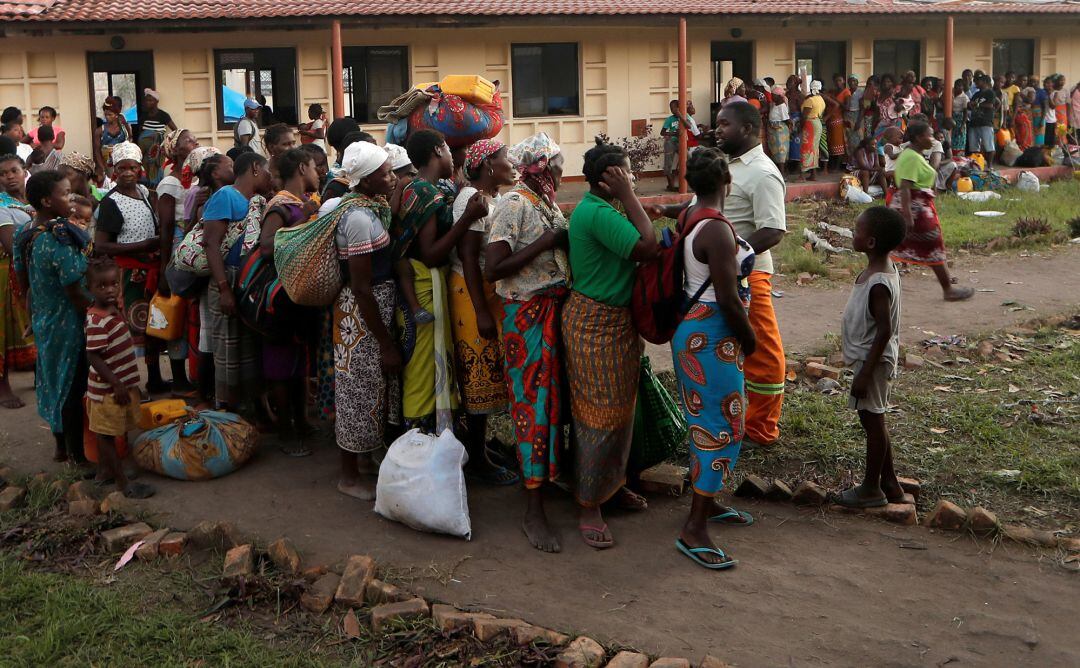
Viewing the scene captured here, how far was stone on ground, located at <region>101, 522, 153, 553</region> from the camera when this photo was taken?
4375mm

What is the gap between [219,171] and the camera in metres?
5.76

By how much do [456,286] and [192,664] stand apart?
187 centimetres

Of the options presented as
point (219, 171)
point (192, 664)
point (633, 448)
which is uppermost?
Result: point (219, 171)

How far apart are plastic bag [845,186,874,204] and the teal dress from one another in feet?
39.0

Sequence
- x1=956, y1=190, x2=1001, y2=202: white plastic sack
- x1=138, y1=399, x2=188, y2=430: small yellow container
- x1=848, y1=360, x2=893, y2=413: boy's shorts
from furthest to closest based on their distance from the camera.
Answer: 1. x1=956, y1=190, x2=1001, y2=202: white plastic sack
2. x1=138, y1=399, x2=188, y2=430: small yellow container
3. x1=848, y1=360, x2=893, y2=413: boy's shorts

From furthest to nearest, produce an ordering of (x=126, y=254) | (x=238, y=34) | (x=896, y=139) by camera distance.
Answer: (x=238, y=34) < (x=896, y=139) < (x=126, y=254)

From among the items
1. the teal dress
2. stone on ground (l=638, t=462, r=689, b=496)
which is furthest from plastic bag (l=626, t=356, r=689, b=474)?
the teal dress

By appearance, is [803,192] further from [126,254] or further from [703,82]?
[126,254]

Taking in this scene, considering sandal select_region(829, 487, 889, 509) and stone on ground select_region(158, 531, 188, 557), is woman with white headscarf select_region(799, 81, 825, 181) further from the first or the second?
stone on ground select_region(158, 531, 188, 557)

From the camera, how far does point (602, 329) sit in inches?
166

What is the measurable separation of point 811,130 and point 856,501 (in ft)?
43.9

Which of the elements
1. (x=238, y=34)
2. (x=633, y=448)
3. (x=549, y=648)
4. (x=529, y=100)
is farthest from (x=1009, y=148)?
(x=549, y=648)

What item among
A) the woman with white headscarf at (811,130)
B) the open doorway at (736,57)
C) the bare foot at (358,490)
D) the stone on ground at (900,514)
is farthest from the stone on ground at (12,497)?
the open doorway at (736,57)

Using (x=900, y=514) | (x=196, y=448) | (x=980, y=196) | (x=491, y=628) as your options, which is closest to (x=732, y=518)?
(x=900, y=514)
